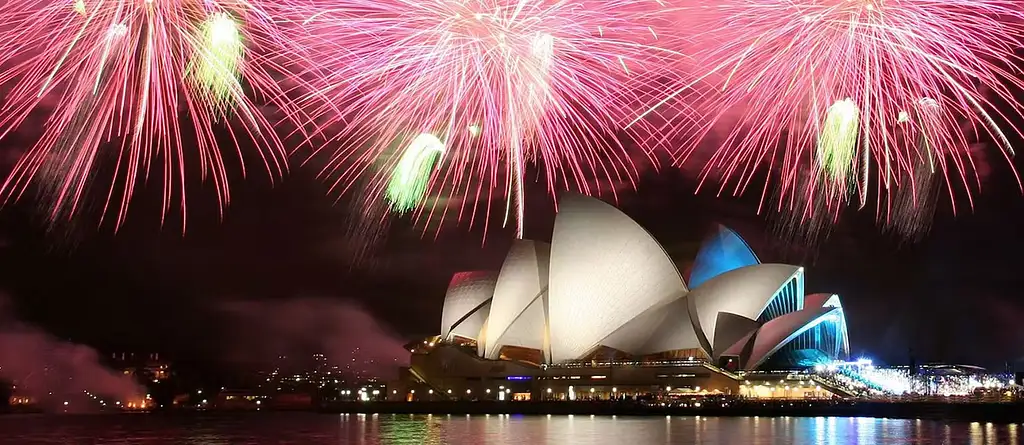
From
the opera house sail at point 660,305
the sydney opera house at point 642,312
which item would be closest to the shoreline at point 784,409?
the sydney opera house at point 642,312

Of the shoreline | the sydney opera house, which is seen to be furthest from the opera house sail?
the shoreline

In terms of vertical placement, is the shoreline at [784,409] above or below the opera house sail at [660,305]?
below

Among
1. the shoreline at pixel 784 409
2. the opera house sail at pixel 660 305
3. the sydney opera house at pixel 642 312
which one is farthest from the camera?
the sydney opera house at pixel 642 312

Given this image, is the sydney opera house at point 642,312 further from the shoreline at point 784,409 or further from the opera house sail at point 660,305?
the shoreline at point 784,409

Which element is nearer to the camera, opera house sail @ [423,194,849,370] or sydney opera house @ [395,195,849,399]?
opera house sail @ [423,194,849,370]

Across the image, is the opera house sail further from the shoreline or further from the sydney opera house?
the shoreline

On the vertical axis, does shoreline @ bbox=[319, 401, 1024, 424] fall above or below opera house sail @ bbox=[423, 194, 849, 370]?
below

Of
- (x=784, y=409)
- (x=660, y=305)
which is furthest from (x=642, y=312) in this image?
(x=784, y=409)

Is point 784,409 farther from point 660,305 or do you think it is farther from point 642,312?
point 642,312

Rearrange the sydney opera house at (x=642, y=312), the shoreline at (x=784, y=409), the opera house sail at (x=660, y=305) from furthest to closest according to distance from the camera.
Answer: the sydney opera house at (x=642, y=312) → the opera house sail at (x=660, y=305) → the shoreline at (x=784, y=409)
